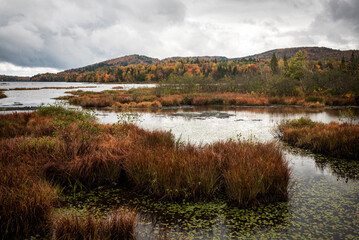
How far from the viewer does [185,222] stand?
472 cm

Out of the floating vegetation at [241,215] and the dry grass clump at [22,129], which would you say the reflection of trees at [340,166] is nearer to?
the floating vegetation at [241,215]

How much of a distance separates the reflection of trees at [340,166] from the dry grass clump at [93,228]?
6645 millimetres

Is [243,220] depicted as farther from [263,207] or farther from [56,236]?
[56,236]

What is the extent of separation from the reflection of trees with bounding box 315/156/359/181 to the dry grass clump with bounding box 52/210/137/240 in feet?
21.8

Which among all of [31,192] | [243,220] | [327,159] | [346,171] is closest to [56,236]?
[31,192]

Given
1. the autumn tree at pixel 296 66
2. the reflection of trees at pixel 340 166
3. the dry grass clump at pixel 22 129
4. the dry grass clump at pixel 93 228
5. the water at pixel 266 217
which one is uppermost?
the autumn tree at pixel 296 66

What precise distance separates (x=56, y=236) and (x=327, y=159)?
29.9 ft

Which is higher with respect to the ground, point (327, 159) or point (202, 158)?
point (202, 158)

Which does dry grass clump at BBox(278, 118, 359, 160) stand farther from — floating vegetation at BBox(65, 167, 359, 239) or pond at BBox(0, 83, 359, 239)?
floating vegetation at BBox(65, 167, 359, 239)

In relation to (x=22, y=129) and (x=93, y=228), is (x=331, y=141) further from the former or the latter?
(x=22, y=129)

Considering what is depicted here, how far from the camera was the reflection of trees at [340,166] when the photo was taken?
740 centimetres

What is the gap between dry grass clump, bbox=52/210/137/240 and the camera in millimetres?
3740

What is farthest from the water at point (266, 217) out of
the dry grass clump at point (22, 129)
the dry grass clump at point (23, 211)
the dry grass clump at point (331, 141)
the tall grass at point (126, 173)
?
the dry grass clump at point (22, 129)

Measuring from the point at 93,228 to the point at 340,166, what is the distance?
26.7 feet
